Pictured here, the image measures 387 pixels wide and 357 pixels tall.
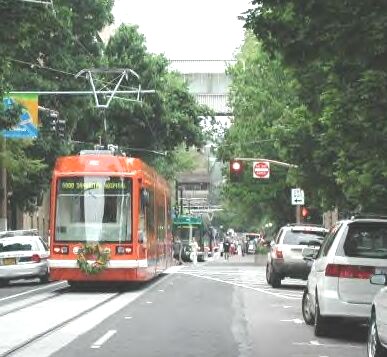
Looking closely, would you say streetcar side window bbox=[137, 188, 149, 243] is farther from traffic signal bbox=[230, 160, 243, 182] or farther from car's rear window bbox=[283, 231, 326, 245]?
traffic signal bbox=[230, 160, 243, 182]

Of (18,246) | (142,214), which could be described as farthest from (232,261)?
(142,214)

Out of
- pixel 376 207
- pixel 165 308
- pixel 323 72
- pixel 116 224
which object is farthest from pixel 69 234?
pixel 323 72

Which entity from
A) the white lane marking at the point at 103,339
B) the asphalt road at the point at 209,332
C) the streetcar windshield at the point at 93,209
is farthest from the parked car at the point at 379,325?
the streetcar windshield at the point at 93,209

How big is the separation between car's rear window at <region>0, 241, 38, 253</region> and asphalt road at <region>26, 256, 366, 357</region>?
289 inches

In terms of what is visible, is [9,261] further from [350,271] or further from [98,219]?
[350,271]

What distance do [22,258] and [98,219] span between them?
18.9ft

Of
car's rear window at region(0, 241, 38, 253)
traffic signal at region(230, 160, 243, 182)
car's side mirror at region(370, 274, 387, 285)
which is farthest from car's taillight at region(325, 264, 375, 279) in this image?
traffic signal at region(230, 160, 243, 182)

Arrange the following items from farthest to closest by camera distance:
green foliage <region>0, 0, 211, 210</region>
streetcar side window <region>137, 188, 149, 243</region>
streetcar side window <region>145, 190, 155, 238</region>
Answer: green foliage <region>0, 0, 211, 210</region>, streetcar side window <region>145, 190, 155, 238</region>, streetcar side window <region>137, 188, 149, 243</region>

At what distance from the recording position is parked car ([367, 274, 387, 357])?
34.6 feet

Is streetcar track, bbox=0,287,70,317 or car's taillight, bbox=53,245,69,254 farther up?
car's taillight, bbox=53,245,69,254

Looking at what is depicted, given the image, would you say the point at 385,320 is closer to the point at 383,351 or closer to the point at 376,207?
the point at 383,351

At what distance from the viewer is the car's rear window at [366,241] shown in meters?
13.9

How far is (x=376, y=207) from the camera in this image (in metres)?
23.9

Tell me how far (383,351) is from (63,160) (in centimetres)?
1536
